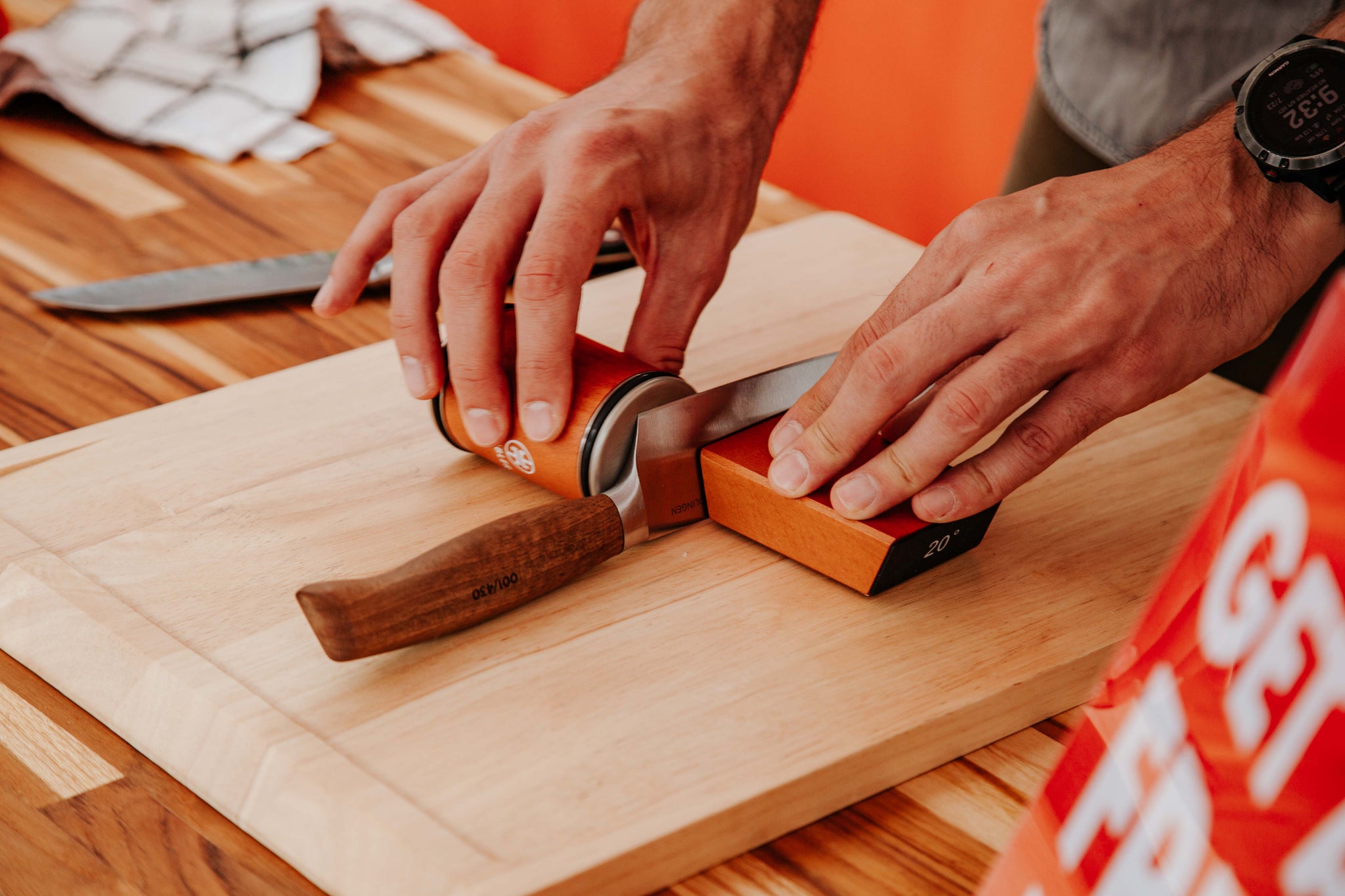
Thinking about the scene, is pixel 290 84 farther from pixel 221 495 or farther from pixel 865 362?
pixel 865 362

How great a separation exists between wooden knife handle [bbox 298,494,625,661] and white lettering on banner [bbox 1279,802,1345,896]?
46 centimetres

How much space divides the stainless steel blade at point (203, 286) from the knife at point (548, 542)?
45 cm

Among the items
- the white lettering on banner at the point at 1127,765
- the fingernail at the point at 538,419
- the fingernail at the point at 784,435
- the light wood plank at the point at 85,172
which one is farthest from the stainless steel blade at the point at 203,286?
the white lettering on banner at the point at 1127,765

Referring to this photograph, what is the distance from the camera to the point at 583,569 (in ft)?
2.43

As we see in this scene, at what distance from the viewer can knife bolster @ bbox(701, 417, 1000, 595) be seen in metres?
0.74

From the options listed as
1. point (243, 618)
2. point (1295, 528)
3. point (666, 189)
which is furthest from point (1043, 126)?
point (1295, 528)

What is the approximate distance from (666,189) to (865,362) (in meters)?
0.26

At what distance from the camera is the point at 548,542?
71cm

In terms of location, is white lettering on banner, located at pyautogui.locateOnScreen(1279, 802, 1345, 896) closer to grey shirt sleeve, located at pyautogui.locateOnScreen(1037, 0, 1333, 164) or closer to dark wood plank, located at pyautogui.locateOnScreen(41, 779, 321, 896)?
dark wood plank, located at pyautogui.locateOnScreen(41, 779, 321, 896)

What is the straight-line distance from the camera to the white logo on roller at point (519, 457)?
82 centimetres

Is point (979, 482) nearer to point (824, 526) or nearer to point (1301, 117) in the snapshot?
point (824, 526)

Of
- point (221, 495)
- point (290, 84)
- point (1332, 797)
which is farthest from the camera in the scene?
point (290, 84)

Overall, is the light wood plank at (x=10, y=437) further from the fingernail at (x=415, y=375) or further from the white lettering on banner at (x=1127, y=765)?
the white lettering on banner at (x=1127, y=765)

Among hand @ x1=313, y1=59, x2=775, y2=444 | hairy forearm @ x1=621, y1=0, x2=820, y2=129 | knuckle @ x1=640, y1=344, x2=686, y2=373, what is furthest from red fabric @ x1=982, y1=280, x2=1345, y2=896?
hairy forearm @ x1=621, y1=0, x2=820, y2=129
